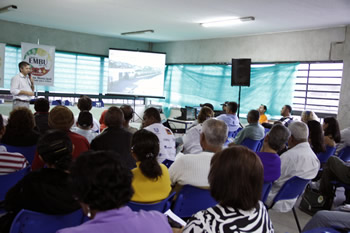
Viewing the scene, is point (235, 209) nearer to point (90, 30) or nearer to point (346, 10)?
point (346, 10)

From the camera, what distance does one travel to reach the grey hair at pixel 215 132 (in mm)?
2568

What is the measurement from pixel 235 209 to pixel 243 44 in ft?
26.7

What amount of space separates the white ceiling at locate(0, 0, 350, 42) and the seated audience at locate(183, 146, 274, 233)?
458 centimetres

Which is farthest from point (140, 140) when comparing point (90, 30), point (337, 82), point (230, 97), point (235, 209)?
point (90, 30)

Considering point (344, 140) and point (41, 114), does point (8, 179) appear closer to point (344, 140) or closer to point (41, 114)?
point (41, 114)

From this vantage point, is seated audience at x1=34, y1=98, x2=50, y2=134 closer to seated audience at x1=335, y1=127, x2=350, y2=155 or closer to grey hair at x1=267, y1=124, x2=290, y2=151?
grey hair at x1=267, y1=124, x2=290, y2=151

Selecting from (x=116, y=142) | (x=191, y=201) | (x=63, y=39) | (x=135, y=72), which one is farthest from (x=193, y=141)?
(x=63, y=39)

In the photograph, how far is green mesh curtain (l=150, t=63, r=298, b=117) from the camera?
8047 millimetres

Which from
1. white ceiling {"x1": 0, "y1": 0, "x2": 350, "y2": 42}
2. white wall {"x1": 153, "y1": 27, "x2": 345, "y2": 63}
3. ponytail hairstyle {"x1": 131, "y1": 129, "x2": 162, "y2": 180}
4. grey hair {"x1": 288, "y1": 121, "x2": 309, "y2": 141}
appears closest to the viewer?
ponytail hairstyle {"x1": 131, "y1": 129, "x2": 162, "y2": 180}

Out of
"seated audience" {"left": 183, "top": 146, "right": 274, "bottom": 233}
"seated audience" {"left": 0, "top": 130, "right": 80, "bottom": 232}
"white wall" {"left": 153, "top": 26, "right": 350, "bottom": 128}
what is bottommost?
"seated audience" {"left": 0, "top": 130, "right": 80, "bottom": 232}

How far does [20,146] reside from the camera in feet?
10.4

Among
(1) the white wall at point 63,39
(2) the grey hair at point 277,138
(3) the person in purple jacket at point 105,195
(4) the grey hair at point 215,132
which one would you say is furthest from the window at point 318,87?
(3) the person in purple jacket at point 105,195

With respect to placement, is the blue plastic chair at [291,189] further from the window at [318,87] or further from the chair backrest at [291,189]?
the window at [318,87]

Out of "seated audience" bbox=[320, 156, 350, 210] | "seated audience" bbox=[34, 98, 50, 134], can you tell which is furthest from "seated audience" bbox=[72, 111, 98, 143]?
"seated audience" bbox=[320, 156, 350, 210]
